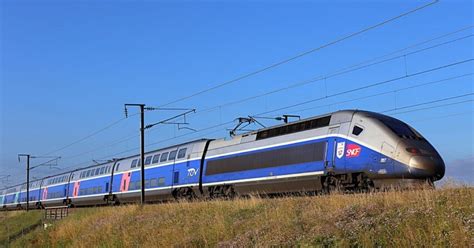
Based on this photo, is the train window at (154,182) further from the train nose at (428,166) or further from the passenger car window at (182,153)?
the train nose at (428,166)

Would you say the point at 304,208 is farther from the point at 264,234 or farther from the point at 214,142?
the point at 214,142

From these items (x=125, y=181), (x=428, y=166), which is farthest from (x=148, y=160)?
(x=428, y=166)

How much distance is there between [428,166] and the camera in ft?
56.7

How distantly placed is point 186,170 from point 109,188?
47.0ft

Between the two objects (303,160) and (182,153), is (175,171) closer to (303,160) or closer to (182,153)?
(182,153)

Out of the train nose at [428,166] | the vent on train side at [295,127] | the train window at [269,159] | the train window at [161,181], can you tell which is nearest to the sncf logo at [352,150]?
the train window at [269,159]

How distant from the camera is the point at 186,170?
3062 centimetres

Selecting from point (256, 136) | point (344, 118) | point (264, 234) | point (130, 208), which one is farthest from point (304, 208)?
point (130, 208)

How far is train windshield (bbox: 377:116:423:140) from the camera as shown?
18.4 m

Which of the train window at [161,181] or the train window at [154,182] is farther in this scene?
the train window at [154,182]

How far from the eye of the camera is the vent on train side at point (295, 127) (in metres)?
20.8

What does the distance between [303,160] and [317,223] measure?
10.3 metres

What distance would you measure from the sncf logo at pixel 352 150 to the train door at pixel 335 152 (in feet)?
0.89

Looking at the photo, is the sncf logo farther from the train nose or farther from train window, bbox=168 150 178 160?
train window, bbox=168 150 178 160
